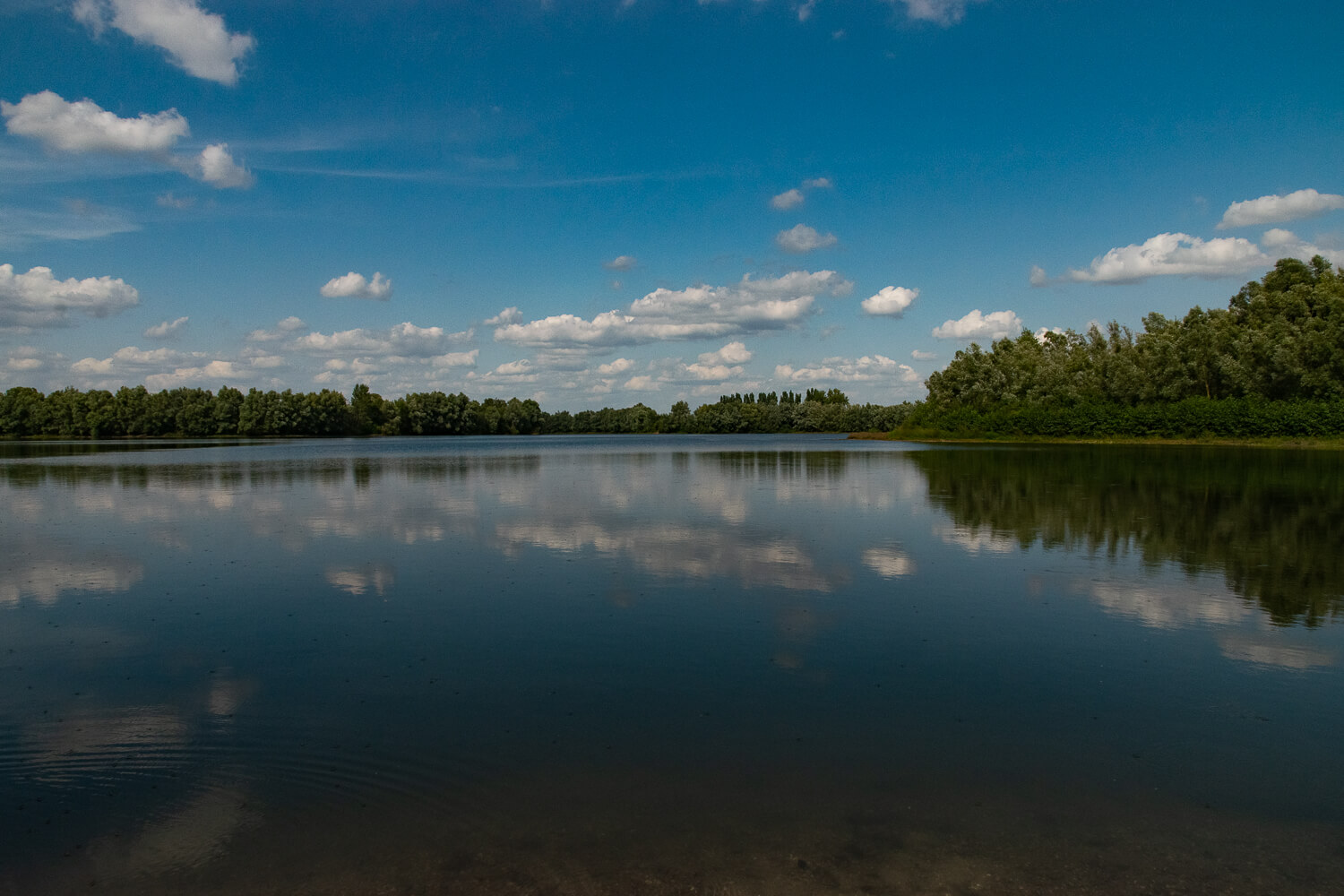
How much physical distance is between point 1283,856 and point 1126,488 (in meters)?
27.3

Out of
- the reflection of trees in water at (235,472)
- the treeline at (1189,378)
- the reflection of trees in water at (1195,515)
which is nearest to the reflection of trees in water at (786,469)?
the reflection of trees in water at (1195,515)

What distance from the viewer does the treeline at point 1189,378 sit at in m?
67.0

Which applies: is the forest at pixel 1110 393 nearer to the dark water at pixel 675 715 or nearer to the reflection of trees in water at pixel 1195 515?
the reflection of trees in water at pixel 1195 515

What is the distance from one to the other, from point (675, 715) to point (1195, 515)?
65.8 feet

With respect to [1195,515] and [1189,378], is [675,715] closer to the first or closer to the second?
[1195,515]

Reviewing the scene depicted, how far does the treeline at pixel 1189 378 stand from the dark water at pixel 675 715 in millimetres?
63770

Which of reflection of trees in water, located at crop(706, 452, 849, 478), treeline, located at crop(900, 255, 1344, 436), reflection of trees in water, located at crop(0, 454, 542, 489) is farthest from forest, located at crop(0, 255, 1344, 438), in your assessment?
reflection of trees in water, located at crop(0, 454, 542, 489)

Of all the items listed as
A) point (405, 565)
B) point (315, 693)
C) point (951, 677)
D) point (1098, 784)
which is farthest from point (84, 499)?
point (1098, 784)

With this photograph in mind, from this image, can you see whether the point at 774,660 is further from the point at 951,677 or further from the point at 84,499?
the point at 84,499

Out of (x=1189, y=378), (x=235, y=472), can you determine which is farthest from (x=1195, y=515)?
(x=1189, y=378)

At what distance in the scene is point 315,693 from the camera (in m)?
8.22

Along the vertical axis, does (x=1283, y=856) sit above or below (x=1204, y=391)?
below

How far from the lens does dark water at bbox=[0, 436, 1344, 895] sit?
513cm

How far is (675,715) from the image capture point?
748cm
